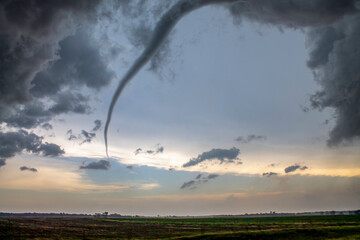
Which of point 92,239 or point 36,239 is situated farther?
point 92,239

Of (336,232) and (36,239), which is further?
(336,232)

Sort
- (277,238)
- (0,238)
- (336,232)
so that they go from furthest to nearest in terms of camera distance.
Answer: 1. (336,232)
2. (277,238)
3. (0,238)

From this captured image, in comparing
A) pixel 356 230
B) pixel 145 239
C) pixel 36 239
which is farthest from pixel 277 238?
pixel 36 239

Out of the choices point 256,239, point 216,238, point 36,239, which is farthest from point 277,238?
point 36,239

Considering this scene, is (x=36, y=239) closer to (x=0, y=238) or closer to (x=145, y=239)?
(x=0, y=238)

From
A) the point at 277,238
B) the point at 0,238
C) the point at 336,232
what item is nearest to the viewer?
the point at 0,238

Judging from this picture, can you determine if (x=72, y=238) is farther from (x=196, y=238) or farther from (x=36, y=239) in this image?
(x=196, y=238)

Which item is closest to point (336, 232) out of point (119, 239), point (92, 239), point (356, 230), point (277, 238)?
point (356, 230)

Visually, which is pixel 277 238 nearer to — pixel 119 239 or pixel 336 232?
pixel 336 232
